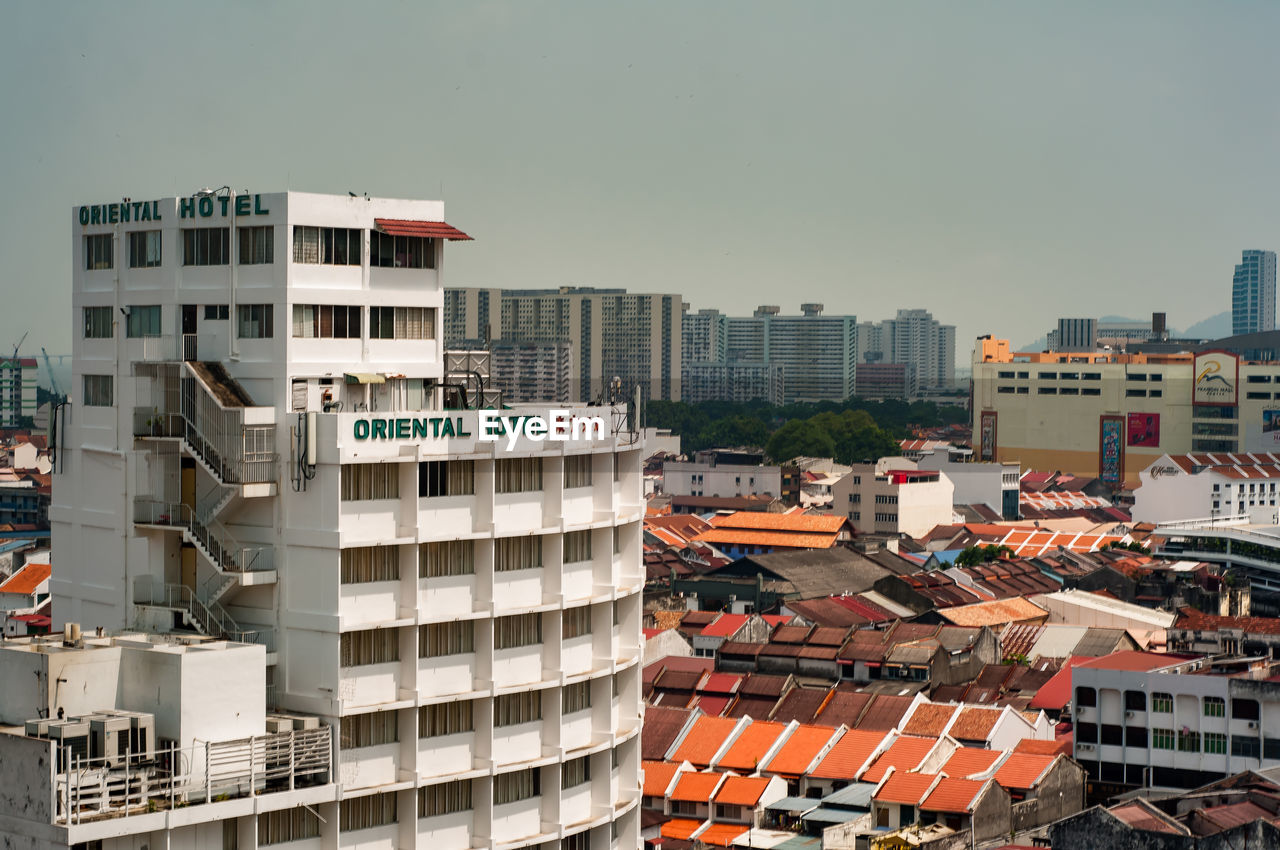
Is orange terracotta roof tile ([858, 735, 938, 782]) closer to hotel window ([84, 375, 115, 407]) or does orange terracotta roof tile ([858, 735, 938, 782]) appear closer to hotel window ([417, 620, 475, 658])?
hotel window ([417, 620, 475, 658])

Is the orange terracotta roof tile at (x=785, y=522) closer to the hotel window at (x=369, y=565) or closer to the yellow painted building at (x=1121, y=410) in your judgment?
the yellow painted building at (x=1121, y=410)

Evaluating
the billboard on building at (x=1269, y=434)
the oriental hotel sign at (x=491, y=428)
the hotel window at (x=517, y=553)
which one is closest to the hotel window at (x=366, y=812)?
the hotel window at (x=517, y=553)

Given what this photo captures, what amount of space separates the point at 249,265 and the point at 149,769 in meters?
7.91

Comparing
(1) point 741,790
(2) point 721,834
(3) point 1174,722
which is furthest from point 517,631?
(3) point 1174,722

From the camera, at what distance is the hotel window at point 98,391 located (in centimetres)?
3019

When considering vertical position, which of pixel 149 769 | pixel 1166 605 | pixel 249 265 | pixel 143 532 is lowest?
pixel 1166 605

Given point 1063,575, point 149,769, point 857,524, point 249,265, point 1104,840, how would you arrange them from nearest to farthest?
point 149,769 → point 249,265 → point 1104,840 → point 1063,575 → point 857,524

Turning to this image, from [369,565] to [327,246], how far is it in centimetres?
503

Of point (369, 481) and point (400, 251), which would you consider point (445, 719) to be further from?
point (400, 251)

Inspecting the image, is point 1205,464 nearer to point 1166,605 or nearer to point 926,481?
point 926,481

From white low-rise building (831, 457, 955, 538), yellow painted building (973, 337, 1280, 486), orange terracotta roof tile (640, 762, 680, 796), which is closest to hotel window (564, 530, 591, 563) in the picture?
orange terracotta roof tile (640, 762, 680, 796)

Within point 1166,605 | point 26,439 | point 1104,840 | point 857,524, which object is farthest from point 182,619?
point 26,439

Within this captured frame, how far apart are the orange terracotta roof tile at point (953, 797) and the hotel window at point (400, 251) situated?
1090 inches

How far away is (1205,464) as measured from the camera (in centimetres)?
13712
